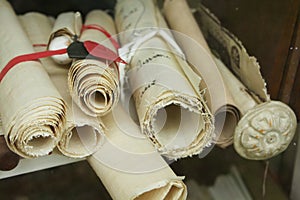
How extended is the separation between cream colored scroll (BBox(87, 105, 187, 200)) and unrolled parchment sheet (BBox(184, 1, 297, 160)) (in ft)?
0.60

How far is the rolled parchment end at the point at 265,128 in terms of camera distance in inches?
35.7

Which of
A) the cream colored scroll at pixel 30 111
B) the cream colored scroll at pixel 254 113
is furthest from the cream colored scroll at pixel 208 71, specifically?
the cream colored scroll at pixel 30 111

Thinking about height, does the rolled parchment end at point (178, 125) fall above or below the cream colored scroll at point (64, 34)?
below

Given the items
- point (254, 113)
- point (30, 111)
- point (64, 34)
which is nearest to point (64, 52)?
point (64, 34)

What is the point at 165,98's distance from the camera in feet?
2.70

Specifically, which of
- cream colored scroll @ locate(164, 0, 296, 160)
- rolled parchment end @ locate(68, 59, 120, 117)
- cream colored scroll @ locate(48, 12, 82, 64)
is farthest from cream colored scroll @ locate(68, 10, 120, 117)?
cream colored scroll @ locate(164, 0, 296, 160)

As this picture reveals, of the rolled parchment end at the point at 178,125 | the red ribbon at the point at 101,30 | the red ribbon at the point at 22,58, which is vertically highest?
the red ribbon at the point at 22,58

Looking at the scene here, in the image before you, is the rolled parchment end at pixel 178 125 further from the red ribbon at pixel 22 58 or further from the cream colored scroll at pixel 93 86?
the red ribbon at pixel 22 58

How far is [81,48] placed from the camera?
2.93ft

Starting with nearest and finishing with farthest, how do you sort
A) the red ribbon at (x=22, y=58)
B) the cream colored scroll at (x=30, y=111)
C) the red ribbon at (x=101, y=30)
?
the cream colored scroll at (x=30, y=111) → the red ribbon at (x=22, y=58) → the red ribbon at (x=101, y=30)

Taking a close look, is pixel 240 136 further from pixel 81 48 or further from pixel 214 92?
pixel 81 48

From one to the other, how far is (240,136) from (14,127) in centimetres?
40

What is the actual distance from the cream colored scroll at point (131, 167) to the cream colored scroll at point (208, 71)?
5.6 inches

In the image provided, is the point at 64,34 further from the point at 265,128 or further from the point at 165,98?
the point at 265,128
